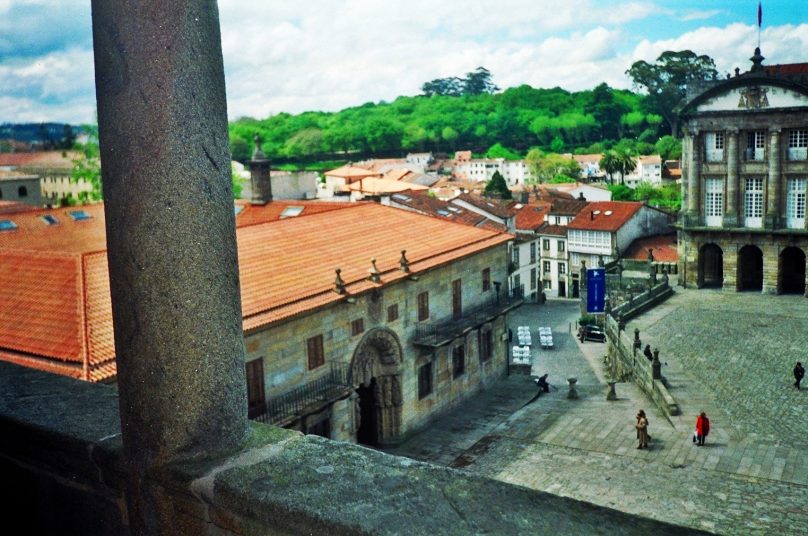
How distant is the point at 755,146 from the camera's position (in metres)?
38.2

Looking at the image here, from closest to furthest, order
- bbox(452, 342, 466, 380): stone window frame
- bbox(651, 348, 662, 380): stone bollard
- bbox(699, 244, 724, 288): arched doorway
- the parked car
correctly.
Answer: bbox(651, 348, 662, 380): stone bollard, bbox(452, 342, 466, 380): stone window frame, bbox(699, 244, 724, 288): arched doorway, the parked car

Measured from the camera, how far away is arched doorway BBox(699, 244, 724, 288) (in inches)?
1603

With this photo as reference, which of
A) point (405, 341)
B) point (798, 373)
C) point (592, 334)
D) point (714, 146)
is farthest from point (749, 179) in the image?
point (405, 341)

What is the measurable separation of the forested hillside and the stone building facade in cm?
8346

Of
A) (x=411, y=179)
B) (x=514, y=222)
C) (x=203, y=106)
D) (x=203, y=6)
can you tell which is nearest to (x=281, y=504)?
(x=203, y=106)

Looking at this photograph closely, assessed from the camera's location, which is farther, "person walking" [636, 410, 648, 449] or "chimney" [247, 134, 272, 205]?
"chimney" [247, 134, 272, 205]

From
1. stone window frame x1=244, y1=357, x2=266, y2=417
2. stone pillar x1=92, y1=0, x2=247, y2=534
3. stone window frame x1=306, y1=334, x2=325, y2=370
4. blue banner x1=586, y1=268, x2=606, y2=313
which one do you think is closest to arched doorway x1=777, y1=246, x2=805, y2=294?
blue banner x1=586, y1=268, x2=606, y2=313

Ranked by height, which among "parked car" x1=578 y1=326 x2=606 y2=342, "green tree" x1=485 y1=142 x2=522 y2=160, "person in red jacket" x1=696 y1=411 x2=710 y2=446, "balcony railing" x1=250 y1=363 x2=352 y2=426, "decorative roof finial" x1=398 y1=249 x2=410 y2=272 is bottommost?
"parked car" x1=578 y1=326 x2=606 y2=342

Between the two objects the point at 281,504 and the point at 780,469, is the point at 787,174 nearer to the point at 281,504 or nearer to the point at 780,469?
the point at 780,469

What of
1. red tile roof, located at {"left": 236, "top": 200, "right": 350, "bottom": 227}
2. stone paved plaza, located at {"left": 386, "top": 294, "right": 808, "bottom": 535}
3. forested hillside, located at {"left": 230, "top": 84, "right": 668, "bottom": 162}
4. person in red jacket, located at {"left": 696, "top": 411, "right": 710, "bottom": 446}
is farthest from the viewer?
forested hillside, located at {"left": 230, "top": 84, "right": 668, "bottom": 162}

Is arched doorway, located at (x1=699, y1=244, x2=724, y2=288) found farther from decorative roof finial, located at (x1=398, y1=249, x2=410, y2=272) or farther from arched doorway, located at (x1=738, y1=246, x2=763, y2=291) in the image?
decorative roof finial, located at (x1=398, y1=249, x2=410, y2=272)

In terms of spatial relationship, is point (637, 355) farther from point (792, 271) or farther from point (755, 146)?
point (792, 271)

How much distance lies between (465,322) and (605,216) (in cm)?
3168

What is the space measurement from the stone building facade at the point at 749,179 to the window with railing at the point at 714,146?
5cm
